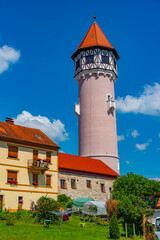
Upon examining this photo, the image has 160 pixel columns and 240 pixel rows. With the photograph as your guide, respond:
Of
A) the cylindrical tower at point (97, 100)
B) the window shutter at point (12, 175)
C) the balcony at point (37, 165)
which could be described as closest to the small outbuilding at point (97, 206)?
the balcony at point (37, 165)

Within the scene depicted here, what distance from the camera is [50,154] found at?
3781cm

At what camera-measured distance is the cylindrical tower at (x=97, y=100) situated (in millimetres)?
51562

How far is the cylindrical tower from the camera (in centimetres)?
5156

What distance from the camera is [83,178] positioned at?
137ft

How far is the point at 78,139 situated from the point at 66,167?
14.5 m

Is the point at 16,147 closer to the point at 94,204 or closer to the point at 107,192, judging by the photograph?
the point at 94,204

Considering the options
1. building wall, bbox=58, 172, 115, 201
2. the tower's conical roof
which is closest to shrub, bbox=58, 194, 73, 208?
building wall, bbox=58, 172, 115, 201

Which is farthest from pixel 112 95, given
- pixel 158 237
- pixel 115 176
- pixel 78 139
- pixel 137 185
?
pixel 158 237

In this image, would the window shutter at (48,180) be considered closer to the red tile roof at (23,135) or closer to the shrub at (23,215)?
the red tile roof at (23,135)

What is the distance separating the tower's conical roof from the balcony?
1055 inches

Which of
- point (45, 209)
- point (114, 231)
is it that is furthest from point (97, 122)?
point (114, 231)

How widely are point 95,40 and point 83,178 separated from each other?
26885mm

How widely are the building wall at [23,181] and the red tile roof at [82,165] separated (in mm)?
3504

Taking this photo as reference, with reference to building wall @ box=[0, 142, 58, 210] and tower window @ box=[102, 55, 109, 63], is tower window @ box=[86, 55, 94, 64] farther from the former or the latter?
building wall @ box=[0, 142, 58, 210]
